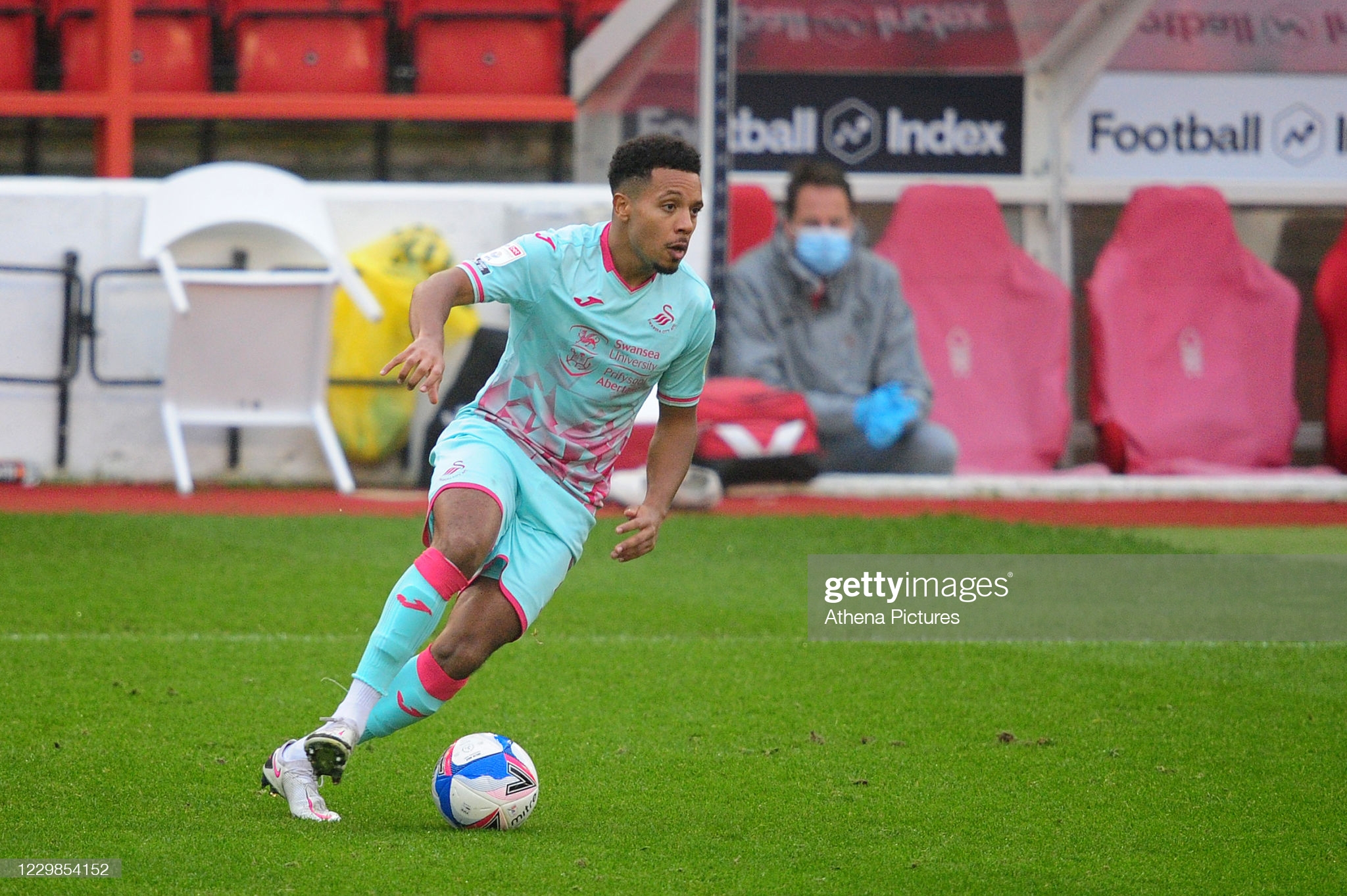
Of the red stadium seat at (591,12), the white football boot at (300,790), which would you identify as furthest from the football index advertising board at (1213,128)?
the white football boot at (300,790)

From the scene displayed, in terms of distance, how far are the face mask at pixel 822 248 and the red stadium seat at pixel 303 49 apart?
539 cm

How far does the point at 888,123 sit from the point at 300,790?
953 centimetres

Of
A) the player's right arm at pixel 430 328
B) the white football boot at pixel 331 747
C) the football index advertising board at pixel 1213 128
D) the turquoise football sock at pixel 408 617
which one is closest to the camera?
the player's right arm at pixel 430 328

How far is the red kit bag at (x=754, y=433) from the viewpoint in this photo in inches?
392

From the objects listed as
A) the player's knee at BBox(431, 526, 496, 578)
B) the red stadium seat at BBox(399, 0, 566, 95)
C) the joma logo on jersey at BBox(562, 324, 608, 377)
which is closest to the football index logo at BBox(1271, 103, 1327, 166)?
the red stadium seat at BBox(399, 0, 566, 95)

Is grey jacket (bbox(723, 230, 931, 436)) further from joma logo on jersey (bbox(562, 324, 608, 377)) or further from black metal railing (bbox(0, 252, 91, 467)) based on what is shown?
joma logo on jersey (bbox(562, 324, 608, 377))

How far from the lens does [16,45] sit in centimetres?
1480

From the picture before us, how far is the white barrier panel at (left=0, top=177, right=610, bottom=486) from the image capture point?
1024 cm

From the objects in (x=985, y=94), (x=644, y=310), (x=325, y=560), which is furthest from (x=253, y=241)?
(x=644, y=310)

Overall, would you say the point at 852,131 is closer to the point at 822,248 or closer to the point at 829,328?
the point at 822,248

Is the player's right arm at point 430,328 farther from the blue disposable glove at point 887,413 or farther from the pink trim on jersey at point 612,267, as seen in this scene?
the blue disposable glove at point 887,413

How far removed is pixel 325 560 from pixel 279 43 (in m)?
7.98

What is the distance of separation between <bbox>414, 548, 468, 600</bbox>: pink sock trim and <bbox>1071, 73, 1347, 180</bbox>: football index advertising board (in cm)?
974

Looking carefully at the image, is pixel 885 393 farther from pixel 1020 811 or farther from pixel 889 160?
pixel 1020 811
